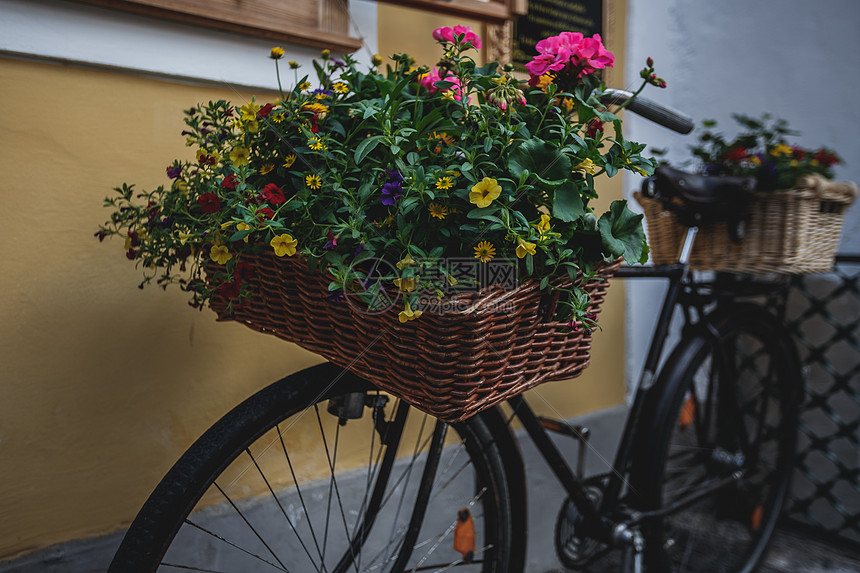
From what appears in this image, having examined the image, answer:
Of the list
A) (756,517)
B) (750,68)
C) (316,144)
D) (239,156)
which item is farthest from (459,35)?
(750,68)

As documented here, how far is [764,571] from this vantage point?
205 centimetres

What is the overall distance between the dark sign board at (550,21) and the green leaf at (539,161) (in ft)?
4.22

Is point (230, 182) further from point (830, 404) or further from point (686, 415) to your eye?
point (830, 404)

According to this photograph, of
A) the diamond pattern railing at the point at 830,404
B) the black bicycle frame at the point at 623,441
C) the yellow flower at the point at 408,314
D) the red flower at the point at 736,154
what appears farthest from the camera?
the diamond pattern railing at the point at 830,404

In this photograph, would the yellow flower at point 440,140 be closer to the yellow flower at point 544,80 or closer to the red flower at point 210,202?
the yellow flower at point 544,80

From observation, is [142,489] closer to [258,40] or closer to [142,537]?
[142,537]

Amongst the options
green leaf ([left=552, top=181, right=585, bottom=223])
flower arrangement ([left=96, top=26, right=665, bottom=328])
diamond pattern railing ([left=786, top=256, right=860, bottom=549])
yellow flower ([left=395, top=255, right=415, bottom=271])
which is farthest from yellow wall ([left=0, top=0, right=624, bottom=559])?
diamond pattern railing ([left=786, top=256, right=860, bottom=549])

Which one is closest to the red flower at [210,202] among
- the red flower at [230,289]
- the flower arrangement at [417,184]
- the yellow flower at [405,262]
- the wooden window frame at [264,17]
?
the flower arrangement at [417,184]

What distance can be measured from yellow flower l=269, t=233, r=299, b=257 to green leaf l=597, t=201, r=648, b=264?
0.44m

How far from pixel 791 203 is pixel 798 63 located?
1.91 metres

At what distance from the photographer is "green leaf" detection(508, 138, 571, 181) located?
783 millimetres

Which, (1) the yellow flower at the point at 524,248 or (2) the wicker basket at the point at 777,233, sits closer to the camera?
(1) the yellow flower at the point at 524,248

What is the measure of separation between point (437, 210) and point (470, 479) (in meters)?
1.30

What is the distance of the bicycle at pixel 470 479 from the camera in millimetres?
1010
